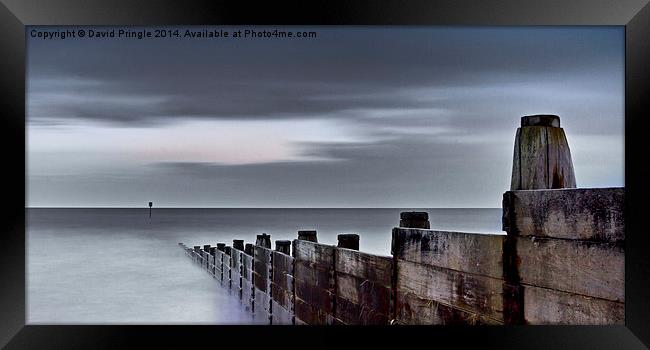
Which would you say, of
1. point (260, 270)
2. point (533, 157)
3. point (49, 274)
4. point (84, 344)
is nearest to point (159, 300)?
point (49, 274)

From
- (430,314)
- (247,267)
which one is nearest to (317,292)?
(430,314)

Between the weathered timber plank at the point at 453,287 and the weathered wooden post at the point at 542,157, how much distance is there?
67 cm

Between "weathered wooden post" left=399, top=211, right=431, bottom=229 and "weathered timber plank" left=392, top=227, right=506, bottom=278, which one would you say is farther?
"weathered wooden post" left=399, top=211, right=431, bottom=229

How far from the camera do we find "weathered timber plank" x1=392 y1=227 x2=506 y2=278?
13.5 feet

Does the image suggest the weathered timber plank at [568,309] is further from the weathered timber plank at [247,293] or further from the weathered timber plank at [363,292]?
the weathered timber plank at [247,293]

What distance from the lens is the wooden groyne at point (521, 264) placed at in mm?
3641

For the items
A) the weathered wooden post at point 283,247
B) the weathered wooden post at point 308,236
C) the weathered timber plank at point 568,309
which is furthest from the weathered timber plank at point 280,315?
the weathered timber plank at point 568,309

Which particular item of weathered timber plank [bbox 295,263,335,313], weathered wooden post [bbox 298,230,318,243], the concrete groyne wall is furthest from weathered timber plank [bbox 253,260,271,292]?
the concrete groyne wall

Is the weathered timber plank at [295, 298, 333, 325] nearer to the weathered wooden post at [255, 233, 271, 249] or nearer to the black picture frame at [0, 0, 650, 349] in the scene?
the black picture frame at [0, 0, 650, 349]

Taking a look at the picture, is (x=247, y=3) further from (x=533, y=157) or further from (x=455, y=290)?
(x=455, y=290)

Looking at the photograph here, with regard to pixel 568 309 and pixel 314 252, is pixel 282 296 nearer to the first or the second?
pixel 314 252

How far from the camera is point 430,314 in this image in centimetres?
466

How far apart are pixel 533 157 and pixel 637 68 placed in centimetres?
96

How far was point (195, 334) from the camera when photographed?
4652 millimetres
